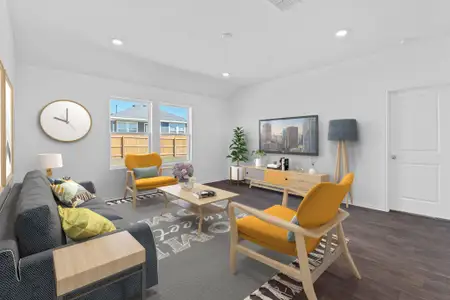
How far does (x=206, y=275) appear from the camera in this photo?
199 centimetres

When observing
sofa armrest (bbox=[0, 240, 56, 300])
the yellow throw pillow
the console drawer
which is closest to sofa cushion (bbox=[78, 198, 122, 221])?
the yellow throw pillow

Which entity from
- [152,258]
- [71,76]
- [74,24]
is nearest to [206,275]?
[152,258]

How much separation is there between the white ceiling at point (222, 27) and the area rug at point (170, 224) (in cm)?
238

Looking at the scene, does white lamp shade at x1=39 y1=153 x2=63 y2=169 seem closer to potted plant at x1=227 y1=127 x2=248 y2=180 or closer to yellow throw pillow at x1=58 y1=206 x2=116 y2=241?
yellow throw pillow at x1=58 y1=206 x2=116 y2=241

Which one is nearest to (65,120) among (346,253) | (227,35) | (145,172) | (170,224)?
(145,172)

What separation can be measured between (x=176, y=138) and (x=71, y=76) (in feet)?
8.12

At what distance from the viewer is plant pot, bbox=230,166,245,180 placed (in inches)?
228

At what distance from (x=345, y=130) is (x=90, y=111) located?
4.75m

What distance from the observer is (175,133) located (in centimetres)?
553

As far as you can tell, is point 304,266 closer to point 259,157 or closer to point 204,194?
point 204,194

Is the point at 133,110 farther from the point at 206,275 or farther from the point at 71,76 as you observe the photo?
the point at 206,275

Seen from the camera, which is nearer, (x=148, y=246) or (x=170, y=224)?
(x=148, y=246)

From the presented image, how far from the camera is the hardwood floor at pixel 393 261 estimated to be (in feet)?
5.83

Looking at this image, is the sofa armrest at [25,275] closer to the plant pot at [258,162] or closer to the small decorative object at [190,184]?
the small decorative object at [190,184]
